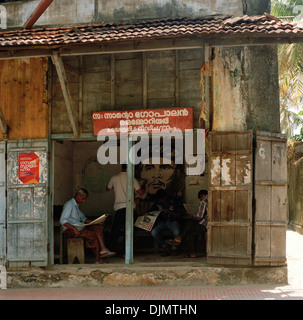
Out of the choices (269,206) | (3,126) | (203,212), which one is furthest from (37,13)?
(269,206)

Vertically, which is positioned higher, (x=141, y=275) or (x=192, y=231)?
(x=192, y=231)

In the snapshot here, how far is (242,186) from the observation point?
8.42 meters

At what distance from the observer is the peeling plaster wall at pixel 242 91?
859 centimetres

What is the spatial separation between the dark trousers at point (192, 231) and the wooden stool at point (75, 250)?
7.08 feet

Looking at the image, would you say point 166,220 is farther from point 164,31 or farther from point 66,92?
point 164,31

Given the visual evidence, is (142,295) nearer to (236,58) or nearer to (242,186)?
(242,186)

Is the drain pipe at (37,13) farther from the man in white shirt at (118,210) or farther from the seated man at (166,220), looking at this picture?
the seated man at (166,220)

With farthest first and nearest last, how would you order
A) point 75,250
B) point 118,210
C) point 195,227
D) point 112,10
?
point 195,227 → point 118,210 → point 112,10 → point 75,250

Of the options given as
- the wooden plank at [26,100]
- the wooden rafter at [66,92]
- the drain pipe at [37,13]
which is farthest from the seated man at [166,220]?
the drain pipe at [37,13]

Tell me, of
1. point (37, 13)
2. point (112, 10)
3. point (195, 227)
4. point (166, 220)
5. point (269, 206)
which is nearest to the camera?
point (269, 206)

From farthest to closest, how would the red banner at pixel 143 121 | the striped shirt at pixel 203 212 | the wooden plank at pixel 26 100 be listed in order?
the striped shirt at pixel 203 212
the wooden plank at pixel 26 100
the red banner at pixel 143 121

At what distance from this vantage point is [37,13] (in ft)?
31.3

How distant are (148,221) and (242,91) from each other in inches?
137

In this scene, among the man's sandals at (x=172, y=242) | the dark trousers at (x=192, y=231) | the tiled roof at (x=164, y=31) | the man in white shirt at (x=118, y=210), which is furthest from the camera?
the dark trousers at (x=192, y=231)
